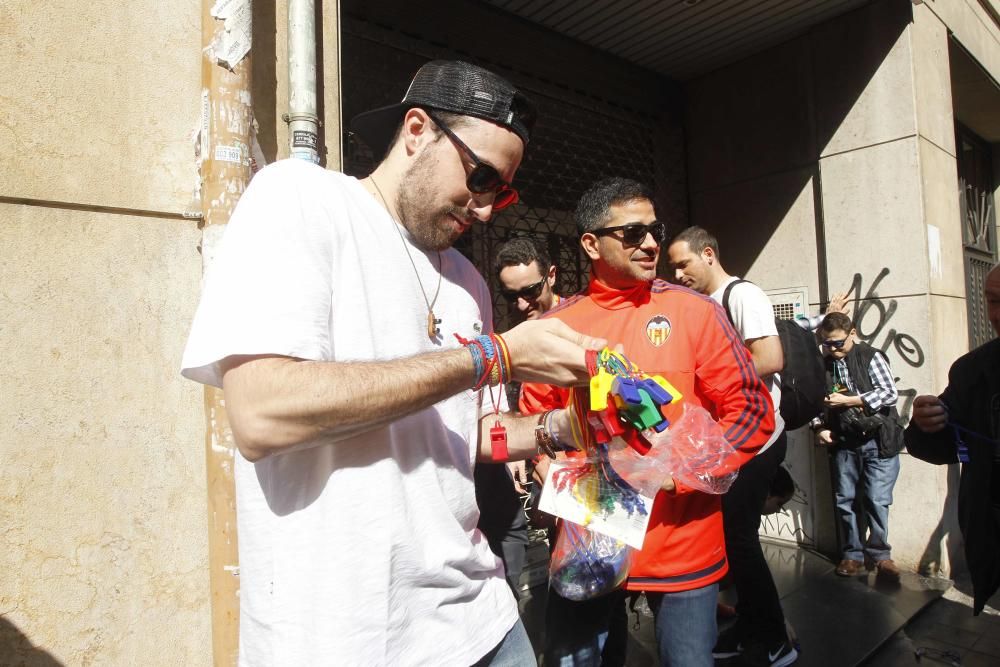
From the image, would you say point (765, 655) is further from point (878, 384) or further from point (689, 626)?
Answer: point (878, 384)

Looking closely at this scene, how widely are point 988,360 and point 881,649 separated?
6.83ft

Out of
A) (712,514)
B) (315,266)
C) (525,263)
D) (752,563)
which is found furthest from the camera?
(525,263)

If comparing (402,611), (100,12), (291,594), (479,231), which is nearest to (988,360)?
(402,611)

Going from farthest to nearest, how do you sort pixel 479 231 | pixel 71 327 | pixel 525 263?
pixel 479 231 < pixel 525 263 < pixel 71 327

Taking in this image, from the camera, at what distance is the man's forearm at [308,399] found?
1124mm

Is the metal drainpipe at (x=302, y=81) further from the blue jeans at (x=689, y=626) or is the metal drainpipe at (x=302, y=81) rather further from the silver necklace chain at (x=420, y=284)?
the blue jeans at (x=689, y=626)

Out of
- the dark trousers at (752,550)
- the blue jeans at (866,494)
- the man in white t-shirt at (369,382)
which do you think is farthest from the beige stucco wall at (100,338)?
the blue jeans at (866,494)

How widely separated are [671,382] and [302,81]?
198 cm

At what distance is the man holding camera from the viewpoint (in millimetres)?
4961

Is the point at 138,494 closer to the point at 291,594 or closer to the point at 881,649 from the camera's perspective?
the point at 291,594

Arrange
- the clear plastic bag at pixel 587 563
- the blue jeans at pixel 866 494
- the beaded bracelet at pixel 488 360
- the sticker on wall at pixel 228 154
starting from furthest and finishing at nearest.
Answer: the blue jeans at pixel 866 494 < the sticker on wall at pixel 228 154 < the clear plastic bag at pixel 587 563 < the beaded bracelet at pixel 488 360

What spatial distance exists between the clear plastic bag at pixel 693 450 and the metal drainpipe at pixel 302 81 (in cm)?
180

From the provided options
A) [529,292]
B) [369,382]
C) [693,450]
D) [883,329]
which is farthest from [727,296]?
[369,382]

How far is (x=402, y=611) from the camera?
131 centimetres
